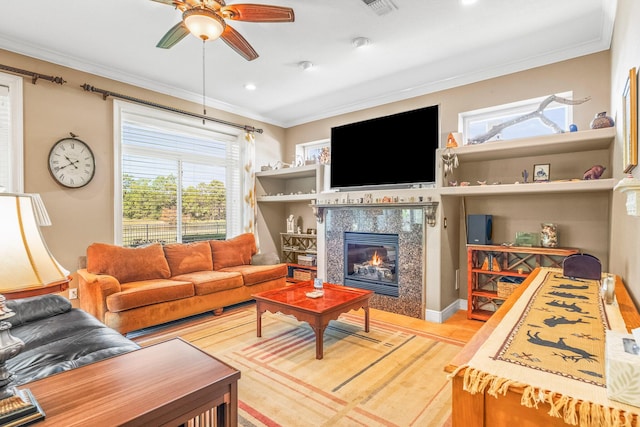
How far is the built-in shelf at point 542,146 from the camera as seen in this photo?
2768 millimetres

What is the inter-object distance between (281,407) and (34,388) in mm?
1298

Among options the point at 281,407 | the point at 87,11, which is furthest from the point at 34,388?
the point at 87,11

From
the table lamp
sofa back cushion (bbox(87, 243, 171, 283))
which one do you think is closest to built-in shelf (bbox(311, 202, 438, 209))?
sofa back cushion (bbox(87, 243, 171, 283))

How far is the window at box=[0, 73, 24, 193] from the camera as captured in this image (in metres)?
3.18

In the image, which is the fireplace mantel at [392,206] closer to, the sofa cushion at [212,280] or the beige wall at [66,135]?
the sofa cushion at [212,280]

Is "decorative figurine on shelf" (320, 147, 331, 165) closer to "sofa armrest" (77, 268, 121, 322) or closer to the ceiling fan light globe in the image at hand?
the ceiling fan light globe

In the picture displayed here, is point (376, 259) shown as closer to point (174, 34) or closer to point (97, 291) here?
point (97, 291)

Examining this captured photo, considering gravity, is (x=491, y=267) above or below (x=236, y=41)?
below

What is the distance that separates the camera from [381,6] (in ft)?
8.42

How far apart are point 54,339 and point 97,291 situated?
43.3 inches

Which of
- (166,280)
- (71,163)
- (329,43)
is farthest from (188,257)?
(329,43)

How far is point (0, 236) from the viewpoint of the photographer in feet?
2.90

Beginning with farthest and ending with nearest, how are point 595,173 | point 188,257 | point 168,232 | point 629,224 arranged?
point 168,232 → point 188,257 → point 595,173 → point 629,224

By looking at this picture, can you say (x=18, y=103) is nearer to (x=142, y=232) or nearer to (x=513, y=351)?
(x=142, y=232)
